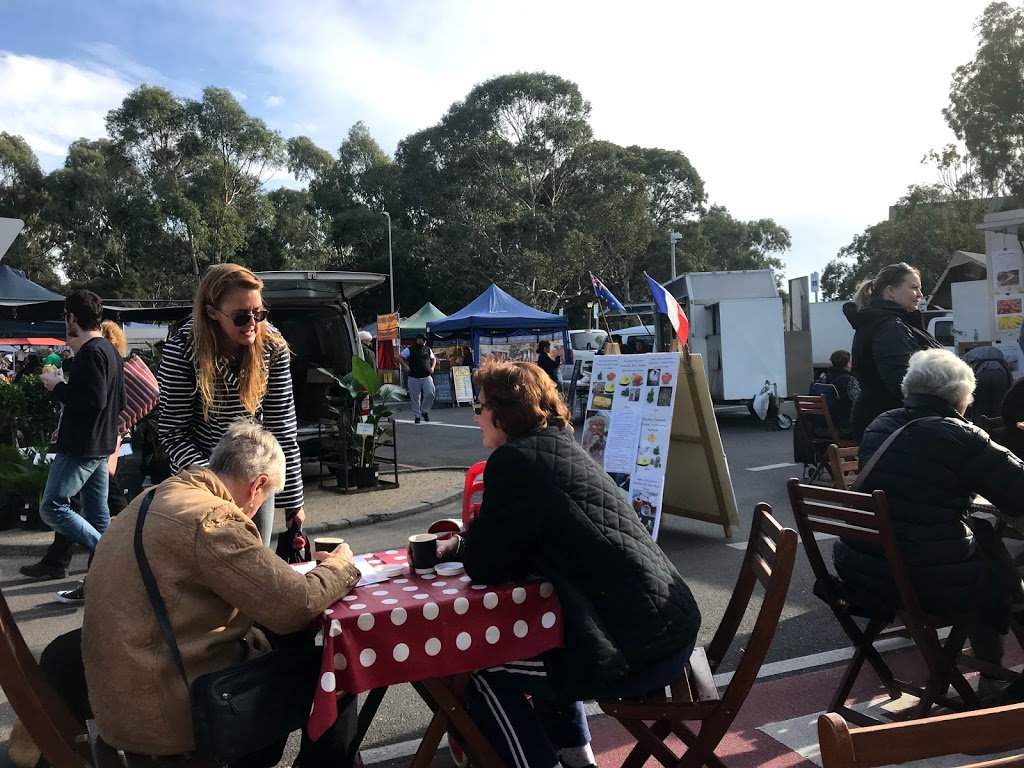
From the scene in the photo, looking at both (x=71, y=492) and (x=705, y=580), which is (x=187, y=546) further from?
(x=705, y=580)

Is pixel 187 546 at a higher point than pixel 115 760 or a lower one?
higher

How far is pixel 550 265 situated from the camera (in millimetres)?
34844

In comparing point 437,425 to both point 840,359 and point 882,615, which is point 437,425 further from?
point 882,615

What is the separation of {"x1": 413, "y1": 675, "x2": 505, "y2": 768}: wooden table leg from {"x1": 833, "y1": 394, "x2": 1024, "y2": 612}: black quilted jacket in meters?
1.72

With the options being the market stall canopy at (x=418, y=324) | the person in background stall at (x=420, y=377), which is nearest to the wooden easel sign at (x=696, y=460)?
the person in background stall at (x=420, y=377)

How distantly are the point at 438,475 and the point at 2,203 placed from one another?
118 feet

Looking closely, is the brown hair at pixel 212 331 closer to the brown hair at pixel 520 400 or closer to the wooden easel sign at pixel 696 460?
the brown hair at pixel 520 400

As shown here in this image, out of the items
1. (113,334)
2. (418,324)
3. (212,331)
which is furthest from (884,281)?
(418,324)

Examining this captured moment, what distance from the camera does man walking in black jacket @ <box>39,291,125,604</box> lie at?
4711 mm

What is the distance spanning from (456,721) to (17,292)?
14817 millimetres

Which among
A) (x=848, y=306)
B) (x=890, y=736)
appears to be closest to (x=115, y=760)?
(x=890, y=736)

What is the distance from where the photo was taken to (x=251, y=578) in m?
2.12

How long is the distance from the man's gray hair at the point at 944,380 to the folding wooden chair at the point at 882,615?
2.07 ft

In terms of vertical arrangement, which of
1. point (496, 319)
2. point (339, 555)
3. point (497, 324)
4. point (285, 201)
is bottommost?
point (339, 555)
